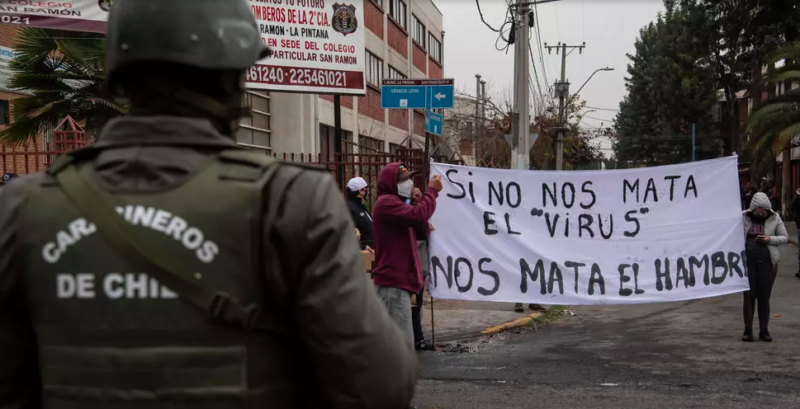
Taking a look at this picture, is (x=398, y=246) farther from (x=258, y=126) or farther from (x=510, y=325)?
(x=258, y=126)

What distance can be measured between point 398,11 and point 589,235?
26477mm

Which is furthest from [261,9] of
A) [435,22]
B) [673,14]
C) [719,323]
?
[673,14]

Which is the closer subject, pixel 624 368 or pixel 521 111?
pixel 624 368

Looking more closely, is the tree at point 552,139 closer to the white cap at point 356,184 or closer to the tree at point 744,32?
the tree at point 744,32

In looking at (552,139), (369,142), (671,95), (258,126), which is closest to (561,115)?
(552,139)

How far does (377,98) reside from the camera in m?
30.5

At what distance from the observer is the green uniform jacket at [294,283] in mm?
1625

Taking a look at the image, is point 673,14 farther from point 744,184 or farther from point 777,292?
point 777,292

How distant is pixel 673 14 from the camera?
175 feet

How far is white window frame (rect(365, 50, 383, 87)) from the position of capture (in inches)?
1102

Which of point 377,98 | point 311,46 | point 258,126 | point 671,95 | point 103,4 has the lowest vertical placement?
point 258,126

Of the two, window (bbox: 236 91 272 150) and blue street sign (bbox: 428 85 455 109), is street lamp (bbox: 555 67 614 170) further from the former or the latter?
blue street sign (bbox: 428 85 455 109)

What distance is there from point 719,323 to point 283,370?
9612 mm

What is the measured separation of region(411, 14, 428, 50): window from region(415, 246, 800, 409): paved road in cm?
2783
